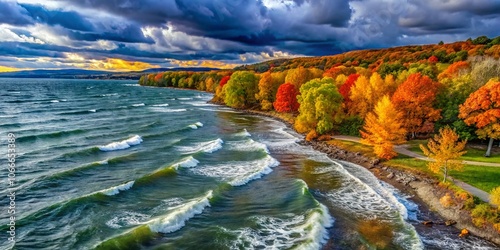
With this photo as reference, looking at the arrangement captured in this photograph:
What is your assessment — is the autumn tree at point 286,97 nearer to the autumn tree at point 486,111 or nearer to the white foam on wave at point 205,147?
the white foam on wave at point 205,147

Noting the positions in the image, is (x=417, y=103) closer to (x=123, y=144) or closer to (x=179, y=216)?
(x=179, y=216)

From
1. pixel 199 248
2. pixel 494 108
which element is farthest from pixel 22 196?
pixel 494 108

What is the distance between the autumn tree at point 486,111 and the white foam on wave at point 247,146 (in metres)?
26.4

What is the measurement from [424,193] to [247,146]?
26.4m

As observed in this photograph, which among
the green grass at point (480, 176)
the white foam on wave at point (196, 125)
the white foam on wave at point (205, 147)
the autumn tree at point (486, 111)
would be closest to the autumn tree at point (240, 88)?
the white foam on wave at point (196, 125)

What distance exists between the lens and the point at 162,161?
4353 cm

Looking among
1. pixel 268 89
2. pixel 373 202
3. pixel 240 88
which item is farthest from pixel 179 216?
pixel 240 88

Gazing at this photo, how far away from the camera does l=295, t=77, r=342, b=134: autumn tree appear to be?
57781 millimetres

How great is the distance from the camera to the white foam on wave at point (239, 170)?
122ft

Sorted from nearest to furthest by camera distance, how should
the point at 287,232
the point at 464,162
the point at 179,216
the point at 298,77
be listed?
the point at 287,232, the point at 179,216, the point at 464,162, the point at 298,77

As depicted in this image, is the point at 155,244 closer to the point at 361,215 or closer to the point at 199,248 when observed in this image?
the point at 199,248

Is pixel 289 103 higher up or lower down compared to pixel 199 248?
higher up

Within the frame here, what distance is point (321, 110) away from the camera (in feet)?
189

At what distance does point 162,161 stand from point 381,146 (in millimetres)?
27576
